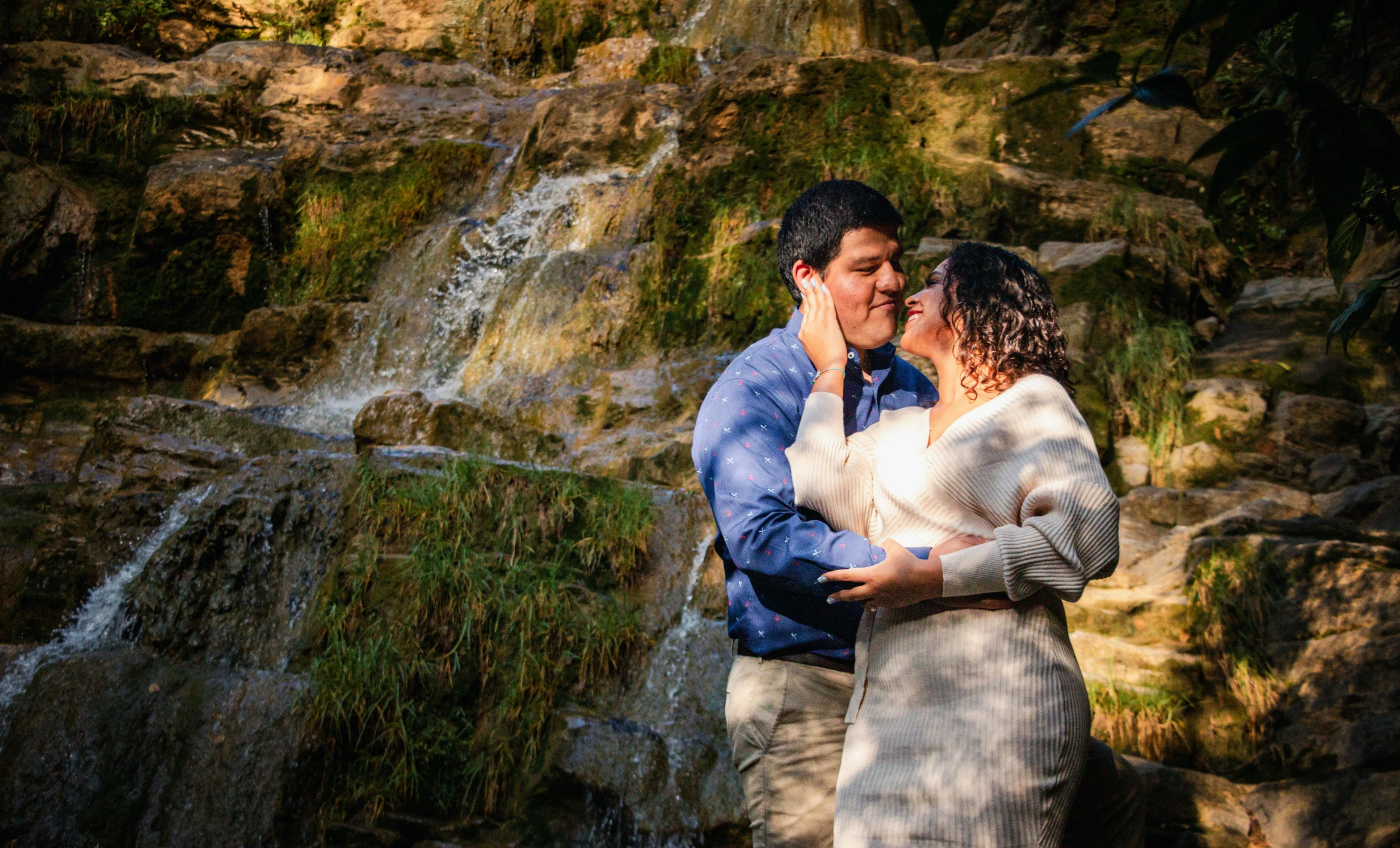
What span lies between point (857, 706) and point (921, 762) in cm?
18

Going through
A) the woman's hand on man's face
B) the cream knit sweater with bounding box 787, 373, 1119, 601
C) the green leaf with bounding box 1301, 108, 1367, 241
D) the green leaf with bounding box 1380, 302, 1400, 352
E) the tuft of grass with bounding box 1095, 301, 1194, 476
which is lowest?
the tuft of grass with bounding box 1095, 301, 1194, 476

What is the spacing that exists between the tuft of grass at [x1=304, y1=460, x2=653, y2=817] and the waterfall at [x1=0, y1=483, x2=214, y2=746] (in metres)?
1.20

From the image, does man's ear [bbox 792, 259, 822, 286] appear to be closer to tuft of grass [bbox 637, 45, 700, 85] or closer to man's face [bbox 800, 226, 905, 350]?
man's face [bbox 800, 226, 905, 350]

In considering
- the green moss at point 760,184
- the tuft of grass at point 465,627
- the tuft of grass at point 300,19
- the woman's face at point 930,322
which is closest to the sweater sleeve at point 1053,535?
the woman's face at point 930,322

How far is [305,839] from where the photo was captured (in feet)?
12.4

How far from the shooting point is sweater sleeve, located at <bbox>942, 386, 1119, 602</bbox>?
1.50 m

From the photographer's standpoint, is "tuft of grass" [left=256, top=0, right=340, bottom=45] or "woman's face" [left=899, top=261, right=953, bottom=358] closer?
"woman's face" [left=899, top=261, right=953, bottom=358]

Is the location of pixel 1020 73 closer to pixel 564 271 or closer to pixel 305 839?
pixel 564 271

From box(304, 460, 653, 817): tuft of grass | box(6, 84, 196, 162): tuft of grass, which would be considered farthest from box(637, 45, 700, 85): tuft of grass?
box(304, 460, 653, 817): tuft of grass

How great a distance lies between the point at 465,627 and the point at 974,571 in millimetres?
3205

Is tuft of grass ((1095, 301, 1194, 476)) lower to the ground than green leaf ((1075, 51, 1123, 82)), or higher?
lower

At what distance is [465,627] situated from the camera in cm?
425

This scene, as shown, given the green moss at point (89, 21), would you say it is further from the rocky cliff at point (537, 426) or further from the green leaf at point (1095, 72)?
the green leaf at point (1095, 72)

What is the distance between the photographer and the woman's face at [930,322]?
6.06 feet
